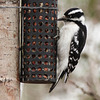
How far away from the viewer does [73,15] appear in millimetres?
7570

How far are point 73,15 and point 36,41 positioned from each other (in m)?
0.97

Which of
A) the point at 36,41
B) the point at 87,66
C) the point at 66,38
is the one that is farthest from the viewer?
the point at 87,66

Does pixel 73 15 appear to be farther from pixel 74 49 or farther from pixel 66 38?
pixel 74 49

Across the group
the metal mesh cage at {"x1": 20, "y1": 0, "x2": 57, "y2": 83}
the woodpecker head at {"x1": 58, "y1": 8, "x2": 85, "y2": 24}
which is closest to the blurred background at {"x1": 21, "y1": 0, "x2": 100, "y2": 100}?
the woodpecker head at {"x1": 58, "y1": 8, "x2": 85, "y2": 24}

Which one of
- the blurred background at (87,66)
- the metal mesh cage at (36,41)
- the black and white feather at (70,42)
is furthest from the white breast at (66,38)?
the blurred background at (87,66)

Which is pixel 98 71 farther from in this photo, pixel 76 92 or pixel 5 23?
pixel 5 23

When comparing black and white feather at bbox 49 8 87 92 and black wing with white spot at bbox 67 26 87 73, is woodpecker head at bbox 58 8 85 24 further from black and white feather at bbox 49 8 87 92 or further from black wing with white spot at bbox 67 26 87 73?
black wing with white spot at bbox 67 26 87 73

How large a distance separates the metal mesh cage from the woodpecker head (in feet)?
1.90

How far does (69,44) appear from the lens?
7.61m

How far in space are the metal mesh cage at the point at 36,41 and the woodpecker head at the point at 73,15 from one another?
0.58 meters

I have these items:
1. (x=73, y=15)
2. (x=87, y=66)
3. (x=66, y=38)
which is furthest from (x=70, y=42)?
(x=87, y=66)

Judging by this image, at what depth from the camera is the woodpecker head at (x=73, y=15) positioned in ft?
24.6

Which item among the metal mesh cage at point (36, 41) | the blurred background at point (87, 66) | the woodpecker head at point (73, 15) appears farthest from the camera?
the blurred background at point (87, 66)

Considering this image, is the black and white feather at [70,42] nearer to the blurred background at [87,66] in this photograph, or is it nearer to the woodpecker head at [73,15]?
the woodpecker head at [73,15]
